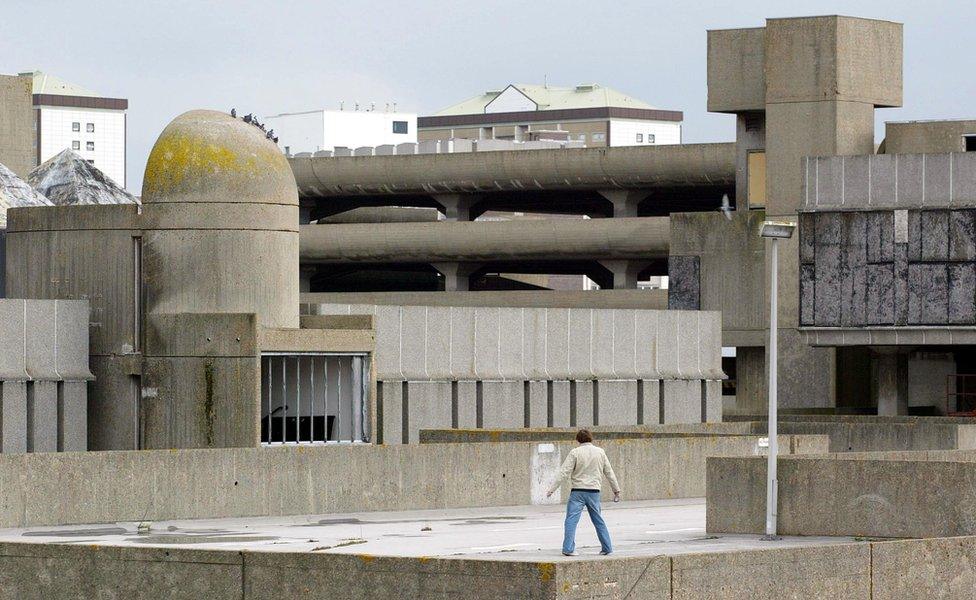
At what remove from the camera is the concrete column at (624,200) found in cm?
9256

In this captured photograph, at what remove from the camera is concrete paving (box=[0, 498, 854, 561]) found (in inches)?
838

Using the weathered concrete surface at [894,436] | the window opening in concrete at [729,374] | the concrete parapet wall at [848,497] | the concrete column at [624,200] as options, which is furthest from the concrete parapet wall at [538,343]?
the concrete column at [624,200]

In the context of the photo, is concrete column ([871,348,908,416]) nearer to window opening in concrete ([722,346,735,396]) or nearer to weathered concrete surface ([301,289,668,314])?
window opening in concrete ([722,346,735,396])

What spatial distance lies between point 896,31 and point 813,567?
5148 cm

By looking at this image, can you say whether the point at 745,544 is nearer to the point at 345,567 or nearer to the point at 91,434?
the point at 345,567

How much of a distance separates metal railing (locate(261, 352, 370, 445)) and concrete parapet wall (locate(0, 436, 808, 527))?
10.00 meters

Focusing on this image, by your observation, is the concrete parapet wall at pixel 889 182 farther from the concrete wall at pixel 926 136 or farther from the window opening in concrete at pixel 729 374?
the window opening in concrete at pixel 729 374

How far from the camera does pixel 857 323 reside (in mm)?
61094

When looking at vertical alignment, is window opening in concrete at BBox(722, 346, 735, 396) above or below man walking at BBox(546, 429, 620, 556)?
below

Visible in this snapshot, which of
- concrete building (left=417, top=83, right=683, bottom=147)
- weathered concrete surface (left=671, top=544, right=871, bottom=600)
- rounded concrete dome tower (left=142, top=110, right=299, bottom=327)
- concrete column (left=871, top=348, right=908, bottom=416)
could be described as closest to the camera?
weathered concrete surface (left=671, top=544, right=871, bottom=600)

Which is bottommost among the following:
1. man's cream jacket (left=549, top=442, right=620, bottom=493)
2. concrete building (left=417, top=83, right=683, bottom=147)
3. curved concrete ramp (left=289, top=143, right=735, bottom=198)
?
man's cream jacket (left=549, top=442, right=620, bottom=493)

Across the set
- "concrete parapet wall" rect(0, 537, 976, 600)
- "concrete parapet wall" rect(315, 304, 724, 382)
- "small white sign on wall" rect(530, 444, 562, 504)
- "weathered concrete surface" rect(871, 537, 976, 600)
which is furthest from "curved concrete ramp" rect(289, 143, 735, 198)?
"concrete parapet wall" rect(0, 537, 976, 600)

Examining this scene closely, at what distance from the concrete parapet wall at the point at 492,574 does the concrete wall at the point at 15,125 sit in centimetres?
5514

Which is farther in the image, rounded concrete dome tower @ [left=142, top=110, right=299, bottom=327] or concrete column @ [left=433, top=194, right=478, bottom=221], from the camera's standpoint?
concrete column @ [left=433, top=194, right=478, bottom=221]
